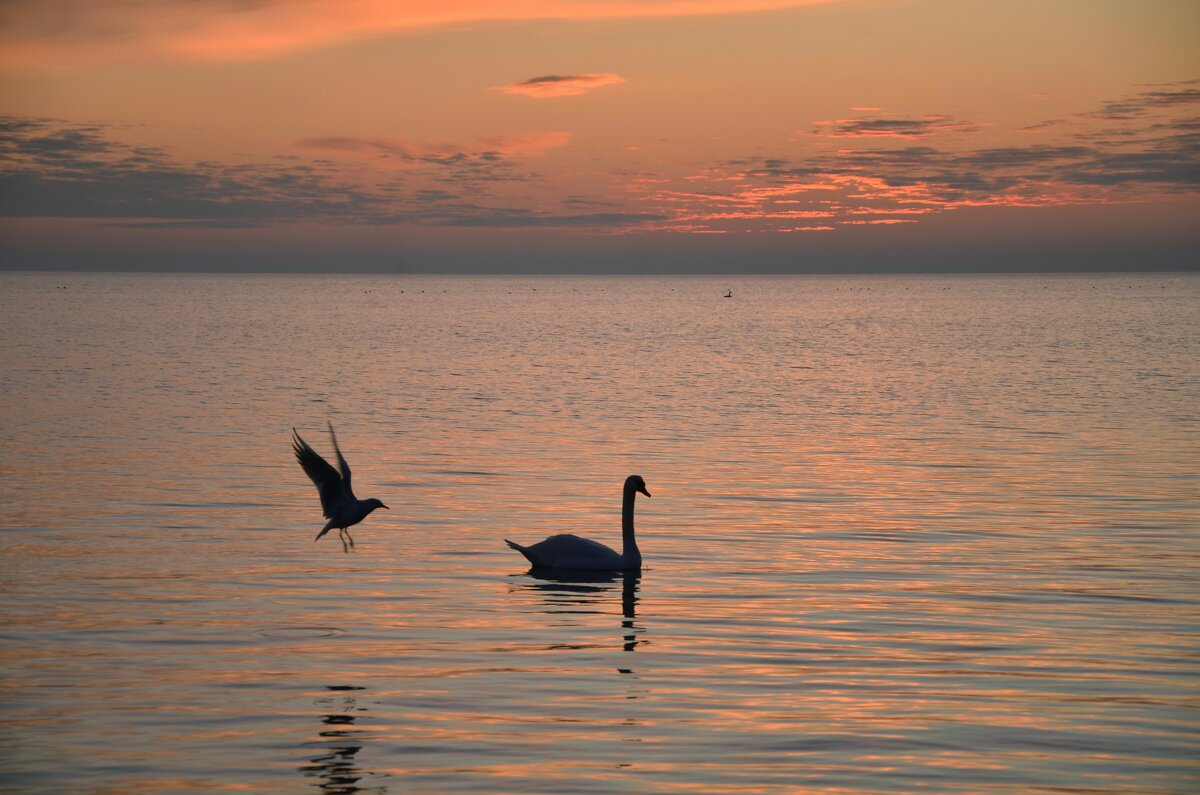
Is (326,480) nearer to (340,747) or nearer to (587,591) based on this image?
(587,591)

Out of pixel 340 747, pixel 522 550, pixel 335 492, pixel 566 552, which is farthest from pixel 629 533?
pixel 340 747

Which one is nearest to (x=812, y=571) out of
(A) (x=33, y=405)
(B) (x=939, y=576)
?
(B) (x=939, y=576)

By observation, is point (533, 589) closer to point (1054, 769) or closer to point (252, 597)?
point (252, 597)

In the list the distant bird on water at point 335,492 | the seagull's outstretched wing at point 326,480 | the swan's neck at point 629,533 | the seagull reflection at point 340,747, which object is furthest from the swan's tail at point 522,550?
the seagull reflection at point 340,747

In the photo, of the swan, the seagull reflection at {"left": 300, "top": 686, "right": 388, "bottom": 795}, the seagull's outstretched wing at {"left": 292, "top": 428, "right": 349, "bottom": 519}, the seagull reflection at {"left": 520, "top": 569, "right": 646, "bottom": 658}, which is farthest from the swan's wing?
the seagull reflection at {"left": 300, "top": 686, "right": 388, "bottom": 795}

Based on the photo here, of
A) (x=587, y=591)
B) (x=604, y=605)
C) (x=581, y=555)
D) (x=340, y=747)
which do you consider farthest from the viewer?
(x=581, y=555)

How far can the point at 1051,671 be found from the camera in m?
13.3

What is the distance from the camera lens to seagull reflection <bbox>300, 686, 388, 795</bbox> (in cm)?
989

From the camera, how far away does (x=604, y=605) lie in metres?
16.6

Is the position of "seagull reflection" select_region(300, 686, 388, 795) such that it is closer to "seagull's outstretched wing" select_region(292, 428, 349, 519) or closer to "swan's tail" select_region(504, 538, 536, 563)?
"swan's tail" select_region(504, 538, 536, 563)

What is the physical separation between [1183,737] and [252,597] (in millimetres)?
10622

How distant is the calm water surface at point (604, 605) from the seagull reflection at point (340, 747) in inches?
1.6

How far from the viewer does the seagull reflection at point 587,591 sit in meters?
16.0

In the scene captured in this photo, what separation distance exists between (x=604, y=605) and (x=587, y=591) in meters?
1.02
